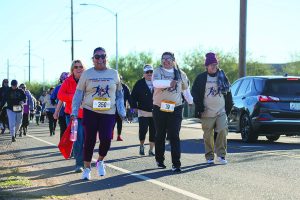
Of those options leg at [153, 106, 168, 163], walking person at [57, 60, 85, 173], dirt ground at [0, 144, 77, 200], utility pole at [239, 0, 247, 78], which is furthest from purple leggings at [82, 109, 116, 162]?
utility pole at [239, 0, 247, 78]

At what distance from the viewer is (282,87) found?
15.5 metres

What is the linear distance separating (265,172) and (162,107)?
1901 mm

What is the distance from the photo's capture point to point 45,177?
31.7ft

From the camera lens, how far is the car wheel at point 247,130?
52.1 ft

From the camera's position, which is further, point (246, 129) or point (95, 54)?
point (246, 129)

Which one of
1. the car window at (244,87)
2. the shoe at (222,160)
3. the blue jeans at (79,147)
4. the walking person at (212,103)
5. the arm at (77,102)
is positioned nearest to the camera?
the arm at (77,102)

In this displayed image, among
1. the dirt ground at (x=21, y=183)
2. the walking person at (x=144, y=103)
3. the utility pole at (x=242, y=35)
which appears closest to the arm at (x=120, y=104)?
the dirt ground at (x=21, y=183)

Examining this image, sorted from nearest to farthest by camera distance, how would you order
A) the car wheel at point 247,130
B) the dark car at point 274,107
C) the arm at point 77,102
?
the arm at point 77,102 → the dark car at point 274,107 → the car wheel at point 247,130

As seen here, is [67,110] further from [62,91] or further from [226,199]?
[226,199]

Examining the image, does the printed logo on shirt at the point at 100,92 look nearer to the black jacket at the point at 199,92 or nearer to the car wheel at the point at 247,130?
the black jacket at the point at 199,92

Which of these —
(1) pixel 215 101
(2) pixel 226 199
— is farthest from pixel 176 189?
(1) pixel 215 101

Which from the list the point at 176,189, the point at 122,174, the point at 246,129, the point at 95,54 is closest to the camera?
the point at 176,189

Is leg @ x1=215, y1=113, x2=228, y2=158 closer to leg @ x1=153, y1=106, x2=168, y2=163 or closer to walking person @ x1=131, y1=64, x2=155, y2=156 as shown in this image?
leg @ x1=153, y1=106, x2=168, y2=163

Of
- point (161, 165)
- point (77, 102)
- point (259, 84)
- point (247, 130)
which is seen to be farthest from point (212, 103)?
point (247, 130)
